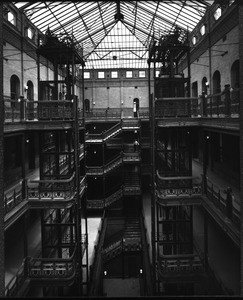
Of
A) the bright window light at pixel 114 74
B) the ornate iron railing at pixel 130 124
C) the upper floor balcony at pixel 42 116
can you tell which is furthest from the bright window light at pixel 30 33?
the bright window light at pixel 114 74

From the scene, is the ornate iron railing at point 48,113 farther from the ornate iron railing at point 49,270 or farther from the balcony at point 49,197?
the ornate iron railing at point 49,270

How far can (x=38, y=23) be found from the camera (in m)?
25.5

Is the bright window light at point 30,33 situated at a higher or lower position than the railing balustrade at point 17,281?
higher

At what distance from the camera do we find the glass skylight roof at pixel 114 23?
25031 millimetres

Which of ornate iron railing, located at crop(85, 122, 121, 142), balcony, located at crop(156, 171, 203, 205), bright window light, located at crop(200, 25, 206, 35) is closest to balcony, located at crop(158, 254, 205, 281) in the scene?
balcony, located at crop(156, 171, 203, 205)

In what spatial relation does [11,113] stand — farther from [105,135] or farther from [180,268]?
[105,135]

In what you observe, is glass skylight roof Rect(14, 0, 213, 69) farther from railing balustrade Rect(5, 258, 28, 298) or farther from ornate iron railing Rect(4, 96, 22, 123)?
railing balustrade Rect(5, 258, 28, 298)

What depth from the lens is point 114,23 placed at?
38906mm

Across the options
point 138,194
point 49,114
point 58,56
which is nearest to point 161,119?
point 49,114

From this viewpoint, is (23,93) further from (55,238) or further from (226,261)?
(226,261)

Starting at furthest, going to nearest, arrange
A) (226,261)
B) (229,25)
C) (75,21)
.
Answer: (75,21)
(229,25)
(226,261)

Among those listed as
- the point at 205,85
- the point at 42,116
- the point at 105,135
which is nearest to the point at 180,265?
the point at 42,116

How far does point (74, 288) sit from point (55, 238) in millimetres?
3033

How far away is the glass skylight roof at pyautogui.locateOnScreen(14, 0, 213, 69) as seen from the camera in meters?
25.0
